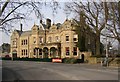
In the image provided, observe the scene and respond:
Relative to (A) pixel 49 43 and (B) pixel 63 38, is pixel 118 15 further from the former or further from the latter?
(A) pixel 49 43

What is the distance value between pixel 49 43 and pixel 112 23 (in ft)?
109

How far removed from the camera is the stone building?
75375mm

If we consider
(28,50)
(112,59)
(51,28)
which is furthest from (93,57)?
(28,50)

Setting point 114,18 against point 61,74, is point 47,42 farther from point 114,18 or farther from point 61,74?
point 61,74

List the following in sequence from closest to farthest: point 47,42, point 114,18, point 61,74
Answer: point 61,74 → point 114,18 → point 47,42

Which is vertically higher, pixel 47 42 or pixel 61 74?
pixel 47 42

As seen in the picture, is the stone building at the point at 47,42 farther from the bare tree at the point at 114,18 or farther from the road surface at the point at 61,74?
the road surface at the point at 61,74

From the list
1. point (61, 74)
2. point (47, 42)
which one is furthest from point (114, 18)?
point (47, 42)

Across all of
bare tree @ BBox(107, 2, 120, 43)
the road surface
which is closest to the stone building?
bare tree @ BBox(107, 2, 120, 43)

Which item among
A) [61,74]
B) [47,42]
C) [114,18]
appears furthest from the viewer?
[47,42]

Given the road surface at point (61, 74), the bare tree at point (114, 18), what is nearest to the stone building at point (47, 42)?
the bare tree at point (114, 18)

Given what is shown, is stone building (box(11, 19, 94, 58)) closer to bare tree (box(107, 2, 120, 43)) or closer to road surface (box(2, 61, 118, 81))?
bare tree (box(107, 2, 120, 43))

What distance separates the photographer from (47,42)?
276ft

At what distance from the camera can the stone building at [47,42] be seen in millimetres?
75375
